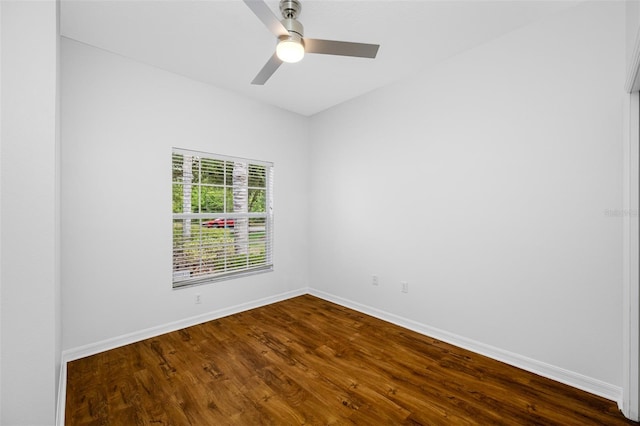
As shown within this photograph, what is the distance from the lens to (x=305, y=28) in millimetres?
2242

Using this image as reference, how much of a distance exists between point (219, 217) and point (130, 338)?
1486 millimetres

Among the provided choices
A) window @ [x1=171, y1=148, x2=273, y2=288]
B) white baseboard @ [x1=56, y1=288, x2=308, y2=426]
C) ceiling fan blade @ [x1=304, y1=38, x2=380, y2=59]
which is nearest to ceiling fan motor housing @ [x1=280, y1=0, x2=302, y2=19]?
ceiling fan blade @ [x1=304, y1=38, x2=380, y2=59]

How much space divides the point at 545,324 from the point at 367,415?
1567 mm

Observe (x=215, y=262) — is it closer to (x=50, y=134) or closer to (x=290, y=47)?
(x=50, y=134)

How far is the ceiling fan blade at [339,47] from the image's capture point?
181 centimetres

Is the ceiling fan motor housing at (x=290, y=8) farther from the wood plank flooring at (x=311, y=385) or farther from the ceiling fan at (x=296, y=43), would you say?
the wood plank flooring at (x=311, y=385)

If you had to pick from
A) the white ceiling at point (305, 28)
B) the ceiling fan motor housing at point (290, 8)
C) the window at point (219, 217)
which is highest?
the white ceiling at point (305, 28)

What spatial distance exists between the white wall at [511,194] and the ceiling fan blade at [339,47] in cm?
128

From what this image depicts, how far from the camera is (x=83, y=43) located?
2447 millimetres

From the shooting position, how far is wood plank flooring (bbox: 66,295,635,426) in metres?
1.73

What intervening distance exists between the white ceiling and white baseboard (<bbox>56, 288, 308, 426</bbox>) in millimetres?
2695

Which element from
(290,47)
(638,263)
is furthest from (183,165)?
(638,263)

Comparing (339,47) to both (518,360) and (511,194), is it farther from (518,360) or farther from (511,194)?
(518,360)

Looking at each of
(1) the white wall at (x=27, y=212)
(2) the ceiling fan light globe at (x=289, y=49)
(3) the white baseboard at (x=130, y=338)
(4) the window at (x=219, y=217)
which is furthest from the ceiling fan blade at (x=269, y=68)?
(3) the white baseboard at (x=130, y=338)
